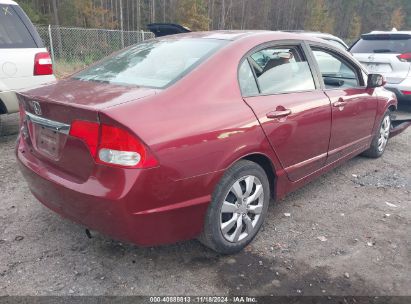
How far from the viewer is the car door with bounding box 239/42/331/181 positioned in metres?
2.84

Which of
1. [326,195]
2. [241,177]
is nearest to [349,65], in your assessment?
[326,195]

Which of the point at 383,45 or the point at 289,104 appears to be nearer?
the point at 289,104

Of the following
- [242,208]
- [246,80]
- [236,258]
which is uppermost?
[246,80]

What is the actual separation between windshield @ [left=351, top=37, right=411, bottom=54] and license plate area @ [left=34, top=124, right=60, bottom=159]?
709cm

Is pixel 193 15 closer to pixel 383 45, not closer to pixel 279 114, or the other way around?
pixel 383 45

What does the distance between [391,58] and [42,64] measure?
6.31m

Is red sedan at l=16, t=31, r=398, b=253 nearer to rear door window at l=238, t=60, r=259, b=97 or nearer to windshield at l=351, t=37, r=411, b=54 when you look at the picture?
rear door window at l=238, t=60, r=259, b=97

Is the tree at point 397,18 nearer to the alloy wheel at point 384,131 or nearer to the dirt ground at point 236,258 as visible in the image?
the alloy wheel at point 384,131

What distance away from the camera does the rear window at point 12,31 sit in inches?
181

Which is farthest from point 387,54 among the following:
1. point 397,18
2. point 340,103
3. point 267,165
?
point 397,18

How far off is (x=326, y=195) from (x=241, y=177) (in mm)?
1653

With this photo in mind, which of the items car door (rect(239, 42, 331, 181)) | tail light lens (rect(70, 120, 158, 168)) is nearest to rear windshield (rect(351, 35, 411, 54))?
car door (rect(239, 42, 331, 181))

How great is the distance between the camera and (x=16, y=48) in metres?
4.67

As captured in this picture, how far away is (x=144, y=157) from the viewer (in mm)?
2105
